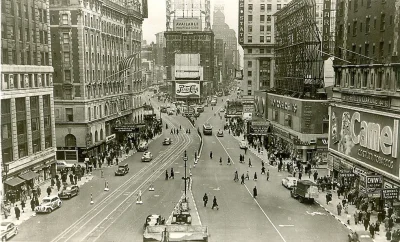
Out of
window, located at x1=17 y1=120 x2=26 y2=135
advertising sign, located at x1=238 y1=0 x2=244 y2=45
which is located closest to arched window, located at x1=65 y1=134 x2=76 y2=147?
window, located at x1=17 y1=120 x2=26 y2=135

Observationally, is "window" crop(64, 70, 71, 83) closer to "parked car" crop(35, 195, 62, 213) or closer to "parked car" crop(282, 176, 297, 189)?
"parked car" crop(35, 195, 62, 213)

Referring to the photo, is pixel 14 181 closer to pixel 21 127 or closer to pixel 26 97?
pixel 21 127

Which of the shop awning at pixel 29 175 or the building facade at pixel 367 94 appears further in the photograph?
the shop awning at pixel 29 175

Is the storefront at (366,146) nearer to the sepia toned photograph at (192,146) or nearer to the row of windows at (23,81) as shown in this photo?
the sepia toned photograph at (192,146)

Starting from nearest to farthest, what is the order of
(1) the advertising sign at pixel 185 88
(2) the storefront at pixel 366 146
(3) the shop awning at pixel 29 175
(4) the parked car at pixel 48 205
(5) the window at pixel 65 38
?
(4) the parked car at pixel 48 205
(2) the storefront at pixel 366 146
(3) the shop awning at pixel 29 175
(5) the window at pixel 65 38
(1) the advertising sign at pixel 185 88

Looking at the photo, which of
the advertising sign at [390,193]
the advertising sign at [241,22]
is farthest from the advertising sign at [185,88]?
the advertising sign at [390,193]

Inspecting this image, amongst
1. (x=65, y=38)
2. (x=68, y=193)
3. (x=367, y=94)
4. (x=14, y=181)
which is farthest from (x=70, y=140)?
(x=367, y=94)
